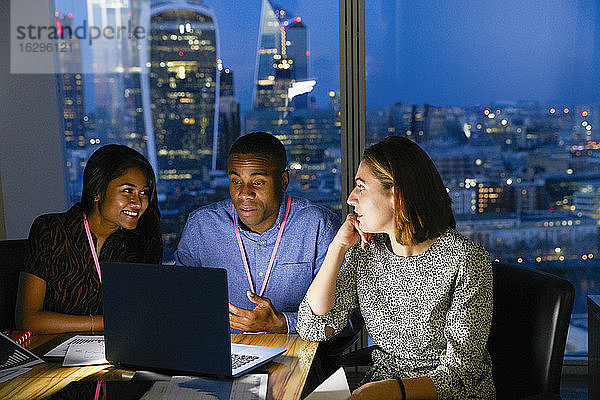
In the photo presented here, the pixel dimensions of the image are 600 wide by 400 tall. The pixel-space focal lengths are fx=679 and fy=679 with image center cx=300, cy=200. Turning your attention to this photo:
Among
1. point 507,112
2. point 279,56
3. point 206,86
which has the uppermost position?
point 279,56

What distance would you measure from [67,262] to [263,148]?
0.87 metres

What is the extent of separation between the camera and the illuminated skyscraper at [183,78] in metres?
3.87

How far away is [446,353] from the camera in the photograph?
1944 millimetres

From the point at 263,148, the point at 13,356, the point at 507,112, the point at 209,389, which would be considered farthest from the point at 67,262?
the point at 507,112

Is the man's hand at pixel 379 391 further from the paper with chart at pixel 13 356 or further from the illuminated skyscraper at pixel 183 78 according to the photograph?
the illuminated skyscraper at pixel 183 78

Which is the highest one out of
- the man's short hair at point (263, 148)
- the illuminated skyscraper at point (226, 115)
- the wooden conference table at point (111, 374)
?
the illuminated skyscraper at point (226, 115)

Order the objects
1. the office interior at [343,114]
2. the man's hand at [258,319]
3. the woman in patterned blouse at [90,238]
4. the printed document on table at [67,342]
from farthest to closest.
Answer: the office interior at [343,114] < the woman in patterned blouse at [90,238] < the man's hand at [258,319] < the printed document on table at [67,342]

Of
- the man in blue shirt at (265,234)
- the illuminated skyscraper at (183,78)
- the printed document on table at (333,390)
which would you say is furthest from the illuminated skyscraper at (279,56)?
the printed document on table at (333,390)

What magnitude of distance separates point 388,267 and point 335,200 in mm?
1803

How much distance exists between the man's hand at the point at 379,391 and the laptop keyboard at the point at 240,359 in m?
0.32

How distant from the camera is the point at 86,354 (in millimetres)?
2004

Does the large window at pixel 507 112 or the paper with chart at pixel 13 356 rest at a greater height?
the large window at pixel 507 112

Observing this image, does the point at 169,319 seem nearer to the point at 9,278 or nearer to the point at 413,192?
the point at 413,192

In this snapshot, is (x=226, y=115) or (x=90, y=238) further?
(x=226, y=115)
